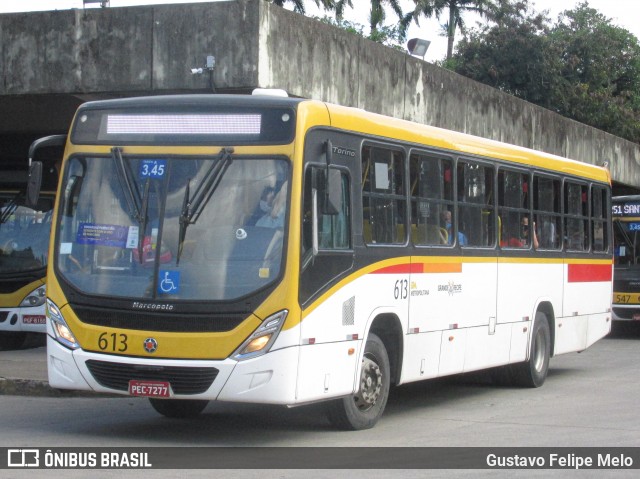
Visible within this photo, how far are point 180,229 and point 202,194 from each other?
337 millimetres

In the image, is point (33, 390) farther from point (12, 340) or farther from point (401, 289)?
point (12, 340)

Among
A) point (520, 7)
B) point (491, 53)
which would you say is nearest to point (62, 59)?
point (491, 53)

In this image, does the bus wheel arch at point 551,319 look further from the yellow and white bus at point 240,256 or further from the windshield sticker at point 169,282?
the windshield sticker at point 169,282

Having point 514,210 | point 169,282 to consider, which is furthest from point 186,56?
point 169,282

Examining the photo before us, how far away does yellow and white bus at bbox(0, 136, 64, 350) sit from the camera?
18922 millimetres

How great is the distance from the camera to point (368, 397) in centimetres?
1062

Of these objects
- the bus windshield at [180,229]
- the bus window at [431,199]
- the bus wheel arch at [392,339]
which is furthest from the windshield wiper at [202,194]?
the bus window at [431,199]

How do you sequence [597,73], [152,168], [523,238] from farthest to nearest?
[597,73] → [523,238] → [152,168]

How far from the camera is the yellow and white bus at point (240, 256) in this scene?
924 cm

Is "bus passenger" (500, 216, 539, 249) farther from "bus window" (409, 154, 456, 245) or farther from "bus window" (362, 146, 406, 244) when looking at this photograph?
"bus window" (362, 146, 406, 244)

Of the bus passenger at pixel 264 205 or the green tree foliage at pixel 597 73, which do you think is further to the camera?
the green tree foliage at pixel 597 73

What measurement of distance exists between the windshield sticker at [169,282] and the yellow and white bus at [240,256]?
0.01 meters

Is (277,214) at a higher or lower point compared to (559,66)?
lower

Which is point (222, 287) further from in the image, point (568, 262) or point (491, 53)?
point (491, 53)
